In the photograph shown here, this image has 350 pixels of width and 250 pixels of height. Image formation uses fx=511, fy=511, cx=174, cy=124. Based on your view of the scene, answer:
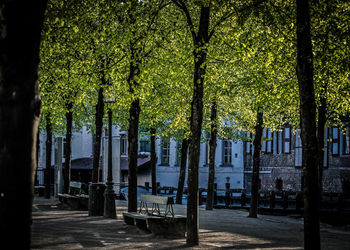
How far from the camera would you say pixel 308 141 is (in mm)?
8781

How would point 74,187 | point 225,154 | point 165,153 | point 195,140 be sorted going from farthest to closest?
point 165,153, point 225,154, point 74,187, point 195,140

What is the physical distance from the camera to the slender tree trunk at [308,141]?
862 centimetres

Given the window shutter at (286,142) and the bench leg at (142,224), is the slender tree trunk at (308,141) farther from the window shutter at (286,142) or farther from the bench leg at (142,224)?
the window shutter at (286,142)

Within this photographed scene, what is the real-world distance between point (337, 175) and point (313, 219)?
2452cm

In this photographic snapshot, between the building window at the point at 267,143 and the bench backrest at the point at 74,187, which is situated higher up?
the building window at the point at 267,143

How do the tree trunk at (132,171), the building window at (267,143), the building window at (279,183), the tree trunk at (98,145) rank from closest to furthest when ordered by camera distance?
the tree trunk at (132,171) < the tree trunk at (98,145) < the building window at (279,183) < the building window at (267,143)

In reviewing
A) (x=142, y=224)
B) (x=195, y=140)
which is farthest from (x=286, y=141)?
(x=195, y=140)

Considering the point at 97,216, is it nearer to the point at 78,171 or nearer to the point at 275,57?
the point at 275,57

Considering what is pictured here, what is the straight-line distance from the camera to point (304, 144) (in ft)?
29.2

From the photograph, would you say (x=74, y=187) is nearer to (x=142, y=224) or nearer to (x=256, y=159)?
(x=256, y=159)

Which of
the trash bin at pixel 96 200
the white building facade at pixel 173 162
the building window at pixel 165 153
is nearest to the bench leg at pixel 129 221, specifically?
the trash bin at pixel 96 200

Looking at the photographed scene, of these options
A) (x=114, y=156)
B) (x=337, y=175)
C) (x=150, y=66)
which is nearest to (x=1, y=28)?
(x=150, y=66)

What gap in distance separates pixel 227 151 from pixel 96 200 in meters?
24.1

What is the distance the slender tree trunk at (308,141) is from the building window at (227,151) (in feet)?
102
